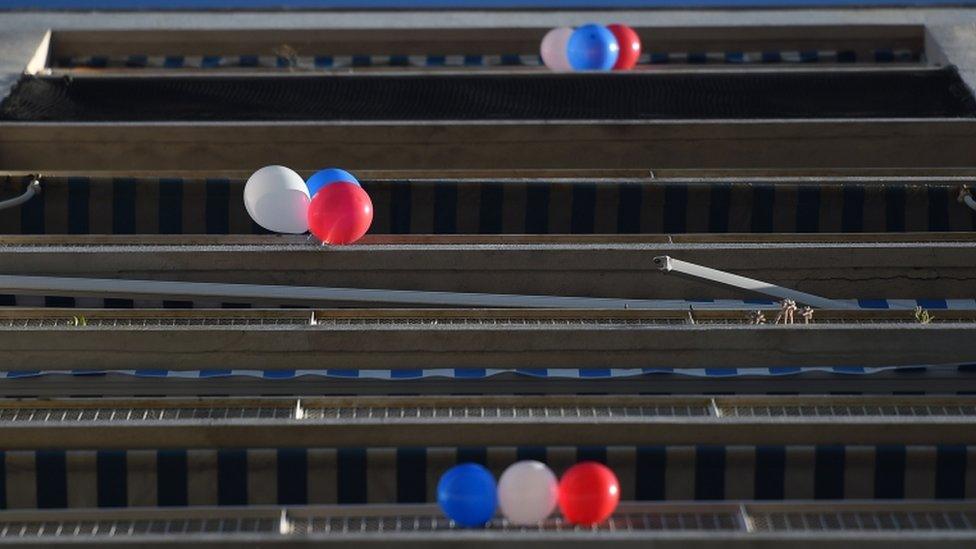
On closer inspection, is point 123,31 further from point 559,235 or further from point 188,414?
point 188,414

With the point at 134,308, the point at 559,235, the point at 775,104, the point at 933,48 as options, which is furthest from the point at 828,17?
the point at 134,308

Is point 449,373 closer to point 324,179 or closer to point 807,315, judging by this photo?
point 324,179

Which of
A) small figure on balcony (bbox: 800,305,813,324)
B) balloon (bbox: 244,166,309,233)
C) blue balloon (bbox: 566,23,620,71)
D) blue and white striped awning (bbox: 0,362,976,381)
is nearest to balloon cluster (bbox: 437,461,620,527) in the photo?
blue and white striped awning (bbox: 0,362,976,381)

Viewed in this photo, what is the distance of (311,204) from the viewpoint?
1911 centimetres

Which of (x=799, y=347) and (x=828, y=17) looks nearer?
(x=799, y=347)

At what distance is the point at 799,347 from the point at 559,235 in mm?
2681

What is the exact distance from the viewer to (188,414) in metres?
17.1

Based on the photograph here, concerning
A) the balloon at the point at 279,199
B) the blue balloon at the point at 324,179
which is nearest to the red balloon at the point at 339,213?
the balloon at the point at 279,199

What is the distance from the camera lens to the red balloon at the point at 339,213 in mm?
18875

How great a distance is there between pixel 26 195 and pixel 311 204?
3429mm

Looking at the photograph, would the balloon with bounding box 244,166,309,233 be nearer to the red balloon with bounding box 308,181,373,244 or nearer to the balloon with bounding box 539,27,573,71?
the red balloon with bounding box 308,181,373,244

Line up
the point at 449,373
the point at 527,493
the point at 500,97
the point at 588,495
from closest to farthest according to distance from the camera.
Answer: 1. the point at 588,495
2. the point at 527,493
3. the point at 449,373
4. the point at 500,97

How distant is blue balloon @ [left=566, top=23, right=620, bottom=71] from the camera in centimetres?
2397

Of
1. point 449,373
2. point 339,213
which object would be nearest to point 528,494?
point 449,373
